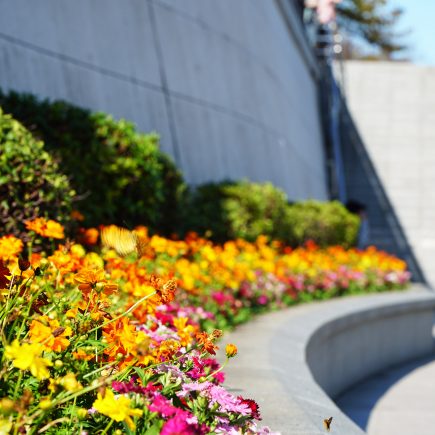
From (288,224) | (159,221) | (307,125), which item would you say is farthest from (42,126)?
(307,125)

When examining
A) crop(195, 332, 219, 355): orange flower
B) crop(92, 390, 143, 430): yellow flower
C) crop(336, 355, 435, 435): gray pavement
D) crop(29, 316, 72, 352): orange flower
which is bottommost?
crop(336, 355, 435, 435): gray pavement

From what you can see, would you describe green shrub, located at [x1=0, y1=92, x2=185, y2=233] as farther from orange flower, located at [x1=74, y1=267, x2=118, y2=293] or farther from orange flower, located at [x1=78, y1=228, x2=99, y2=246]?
orange flower, located at [x1=74, y1=267, x2=118, y2=293]

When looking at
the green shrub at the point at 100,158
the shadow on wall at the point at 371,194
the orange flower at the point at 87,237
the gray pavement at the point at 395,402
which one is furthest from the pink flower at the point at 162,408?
the shadow on wall at the point at 371,194

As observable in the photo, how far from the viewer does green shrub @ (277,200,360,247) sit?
11547 millimetres

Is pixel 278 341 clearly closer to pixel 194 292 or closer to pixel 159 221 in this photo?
pixel 194 292

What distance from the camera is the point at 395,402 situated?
25.5 ft

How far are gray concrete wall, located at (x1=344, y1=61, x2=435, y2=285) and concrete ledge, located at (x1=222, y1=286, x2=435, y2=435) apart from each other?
12331 mm

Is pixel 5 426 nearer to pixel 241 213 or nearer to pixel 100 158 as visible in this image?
pixel 100 158

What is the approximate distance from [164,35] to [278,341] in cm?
626

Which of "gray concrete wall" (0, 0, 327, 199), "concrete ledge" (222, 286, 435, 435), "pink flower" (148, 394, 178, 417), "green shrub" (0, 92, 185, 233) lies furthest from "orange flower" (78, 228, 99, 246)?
"pink flower" (148, 394, 178, 417)

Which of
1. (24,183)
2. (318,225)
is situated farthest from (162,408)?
(318,225)

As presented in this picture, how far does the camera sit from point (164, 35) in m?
11.1

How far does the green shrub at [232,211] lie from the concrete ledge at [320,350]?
1.39m

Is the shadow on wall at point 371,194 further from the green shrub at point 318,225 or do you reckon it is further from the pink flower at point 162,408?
the pink flower at point 162,408
